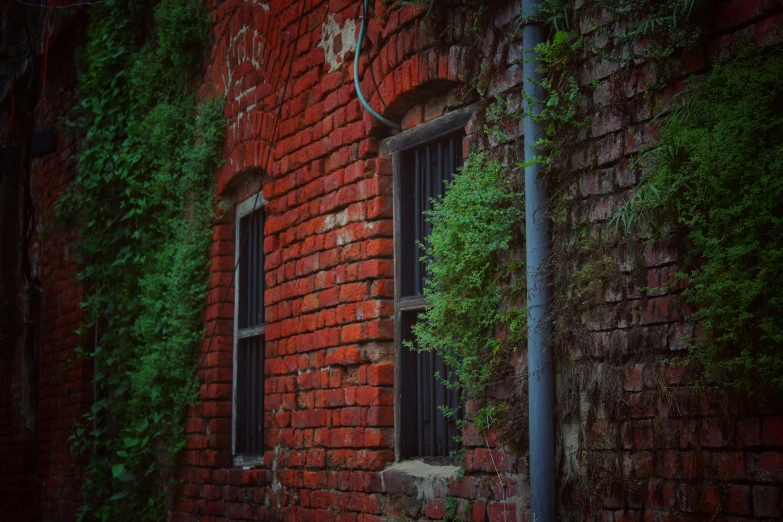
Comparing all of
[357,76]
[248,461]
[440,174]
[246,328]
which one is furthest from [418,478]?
[246,328]

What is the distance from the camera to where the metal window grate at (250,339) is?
647 centimetres

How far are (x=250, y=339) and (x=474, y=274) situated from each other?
2776 millimetres

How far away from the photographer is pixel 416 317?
16.1 feet

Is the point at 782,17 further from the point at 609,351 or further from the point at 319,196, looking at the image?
the point at 319,196

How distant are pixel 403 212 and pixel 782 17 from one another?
2.29 metres

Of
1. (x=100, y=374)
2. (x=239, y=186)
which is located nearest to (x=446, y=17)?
(x=239, y=186)

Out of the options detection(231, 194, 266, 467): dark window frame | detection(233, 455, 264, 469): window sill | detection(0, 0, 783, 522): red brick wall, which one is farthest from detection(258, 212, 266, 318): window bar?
detection(233, 455, 264, 469): window sill

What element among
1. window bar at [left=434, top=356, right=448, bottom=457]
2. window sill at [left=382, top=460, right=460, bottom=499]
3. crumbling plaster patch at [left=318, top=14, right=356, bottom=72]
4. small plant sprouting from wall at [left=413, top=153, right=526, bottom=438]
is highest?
crumbling plaster patch at [left=318, top=14, right=356, bottom=72]

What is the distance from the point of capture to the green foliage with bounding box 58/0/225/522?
6949 millimetres

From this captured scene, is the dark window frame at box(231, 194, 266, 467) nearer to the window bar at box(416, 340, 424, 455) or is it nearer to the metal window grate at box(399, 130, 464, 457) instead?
the metal window grate at box(399, 130, 464, 457)

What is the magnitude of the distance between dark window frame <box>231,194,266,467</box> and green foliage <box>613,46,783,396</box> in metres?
3.54

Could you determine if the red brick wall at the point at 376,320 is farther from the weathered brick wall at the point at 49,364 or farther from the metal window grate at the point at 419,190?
the weathered brick wall at the point at 49,364

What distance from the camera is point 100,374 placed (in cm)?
814

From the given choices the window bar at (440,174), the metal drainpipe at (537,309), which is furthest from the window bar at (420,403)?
the metal drainpipe at (537,309)
